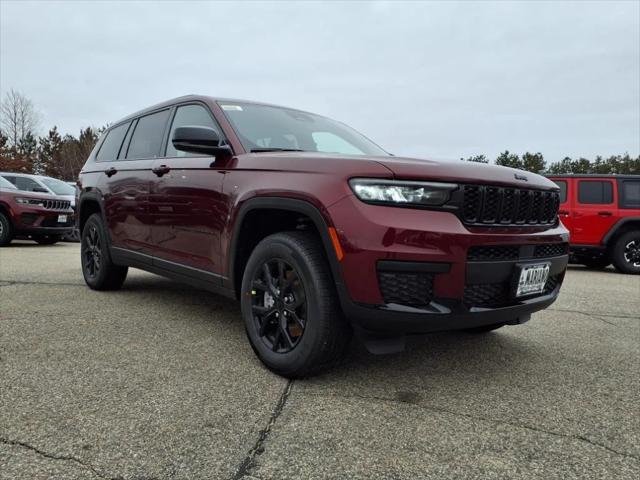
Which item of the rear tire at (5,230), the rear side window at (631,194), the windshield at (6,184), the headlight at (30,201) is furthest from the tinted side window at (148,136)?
the rear side window at (631,194)

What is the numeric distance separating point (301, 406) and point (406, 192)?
1.08 metres

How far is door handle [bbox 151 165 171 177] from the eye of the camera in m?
3.60

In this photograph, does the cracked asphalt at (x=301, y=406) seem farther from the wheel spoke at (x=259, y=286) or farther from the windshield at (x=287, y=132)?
the windshield at (x=287, y=132)

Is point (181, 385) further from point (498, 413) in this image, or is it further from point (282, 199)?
point (498, 413)

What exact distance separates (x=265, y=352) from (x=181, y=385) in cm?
47

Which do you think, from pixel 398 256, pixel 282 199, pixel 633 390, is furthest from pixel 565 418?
pixel 282 199

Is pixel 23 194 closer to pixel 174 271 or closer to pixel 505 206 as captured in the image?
pixel 174 271

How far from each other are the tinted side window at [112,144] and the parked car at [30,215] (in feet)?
19.8

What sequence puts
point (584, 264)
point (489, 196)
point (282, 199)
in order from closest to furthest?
point (489, 196) < point (282, 199) < point (584, 264)

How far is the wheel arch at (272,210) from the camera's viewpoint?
7.69ft

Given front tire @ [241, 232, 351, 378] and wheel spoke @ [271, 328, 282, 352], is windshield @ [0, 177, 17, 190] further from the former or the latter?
wheel spoke @ [271, 328, 282, 352]

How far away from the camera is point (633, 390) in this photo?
8.51 ft

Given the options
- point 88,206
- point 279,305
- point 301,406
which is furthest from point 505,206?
point 88,206

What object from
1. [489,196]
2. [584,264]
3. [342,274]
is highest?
[489,196]
